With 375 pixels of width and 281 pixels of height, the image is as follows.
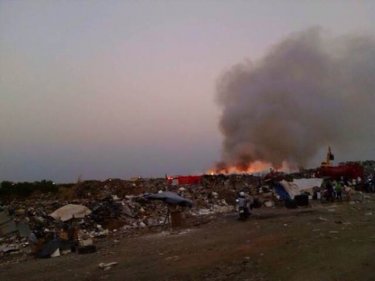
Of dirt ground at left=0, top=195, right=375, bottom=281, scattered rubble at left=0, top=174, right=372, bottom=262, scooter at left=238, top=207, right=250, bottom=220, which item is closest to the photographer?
dirt ground at left=0, top=195, right=375, bottom=281

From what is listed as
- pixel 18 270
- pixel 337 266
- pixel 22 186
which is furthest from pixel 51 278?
pixel 22 186

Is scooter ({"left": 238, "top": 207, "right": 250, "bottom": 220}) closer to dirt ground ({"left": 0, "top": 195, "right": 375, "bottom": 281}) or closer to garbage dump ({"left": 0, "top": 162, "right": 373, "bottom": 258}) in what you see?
dirt ground ({"left": 0, "top": 195, "right": 375, "bottom": 281})

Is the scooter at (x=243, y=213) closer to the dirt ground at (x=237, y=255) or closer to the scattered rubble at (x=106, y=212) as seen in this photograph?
the dirt ground at (x=237, y=255)

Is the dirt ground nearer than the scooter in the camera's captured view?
Yes

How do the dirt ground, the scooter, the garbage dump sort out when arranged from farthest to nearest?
the scooter → the garbage dump → the dirt ground

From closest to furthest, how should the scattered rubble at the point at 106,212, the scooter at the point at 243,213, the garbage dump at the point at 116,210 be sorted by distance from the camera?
the scattered rubble at the point at 106,212
the garbage dump at the point at 116,210
the scooter at the point at 243,213

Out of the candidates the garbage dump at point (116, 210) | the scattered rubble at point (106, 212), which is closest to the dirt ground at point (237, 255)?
the scattered rubble at point (106, 212)

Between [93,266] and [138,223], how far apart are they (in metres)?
8.86

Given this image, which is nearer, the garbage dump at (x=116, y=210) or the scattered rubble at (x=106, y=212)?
the scattered rubble at (x=106, y=212)

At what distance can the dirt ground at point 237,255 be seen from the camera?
330 inches

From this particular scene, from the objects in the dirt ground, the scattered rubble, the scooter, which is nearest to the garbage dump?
the scattered rubble

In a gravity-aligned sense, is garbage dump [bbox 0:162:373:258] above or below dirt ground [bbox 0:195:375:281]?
above

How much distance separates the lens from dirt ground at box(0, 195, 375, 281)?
8.39 m

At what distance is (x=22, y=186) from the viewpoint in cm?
3369
